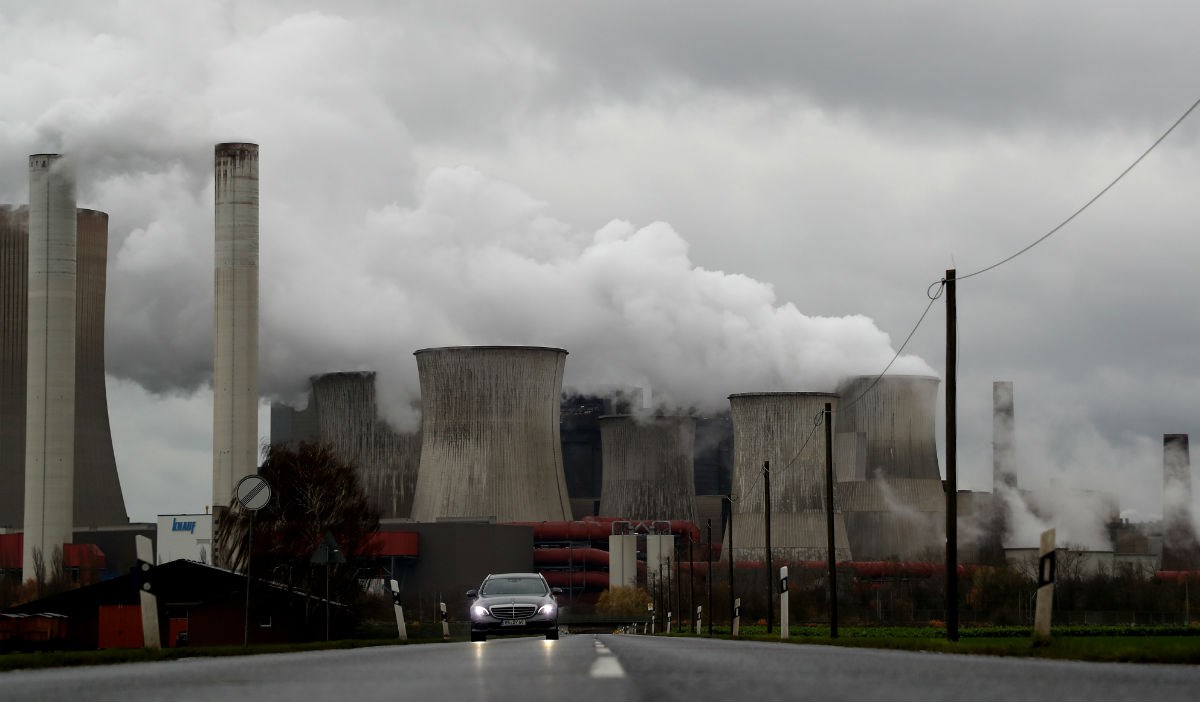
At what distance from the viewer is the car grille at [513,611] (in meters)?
19.7

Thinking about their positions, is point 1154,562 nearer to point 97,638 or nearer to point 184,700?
point 97,638

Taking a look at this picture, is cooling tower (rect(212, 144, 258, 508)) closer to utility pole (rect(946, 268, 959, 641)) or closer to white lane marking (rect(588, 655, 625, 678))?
utility pole (rect(946, 268, 959, 641))

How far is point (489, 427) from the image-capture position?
190 ft

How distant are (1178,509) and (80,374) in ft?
187

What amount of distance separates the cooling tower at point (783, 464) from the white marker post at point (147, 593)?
4438cm

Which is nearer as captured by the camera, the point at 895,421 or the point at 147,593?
the point at 147,593

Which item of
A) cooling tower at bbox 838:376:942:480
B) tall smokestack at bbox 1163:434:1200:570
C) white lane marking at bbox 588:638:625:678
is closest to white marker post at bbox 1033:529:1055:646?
white lane marking at bbox 588:638:625:678

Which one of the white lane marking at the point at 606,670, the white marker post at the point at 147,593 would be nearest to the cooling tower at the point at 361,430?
the white marker post at the point at 147,593

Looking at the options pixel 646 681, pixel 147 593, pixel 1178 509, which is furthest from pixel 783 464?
pixel 646 681

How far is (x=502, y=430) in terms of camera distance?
58000 millimetres

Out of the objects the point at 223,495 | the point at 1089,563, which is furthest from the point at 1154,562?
the point at 223,495

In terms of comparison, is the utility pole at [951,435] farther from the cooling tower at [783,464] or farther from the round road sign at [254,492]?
the cooling tower at [783,464]

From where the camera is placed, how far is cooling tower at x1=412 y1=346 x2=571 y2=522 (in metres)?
58.2

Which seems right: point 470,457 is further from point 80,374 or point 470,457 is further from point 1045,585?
point 1045,585
